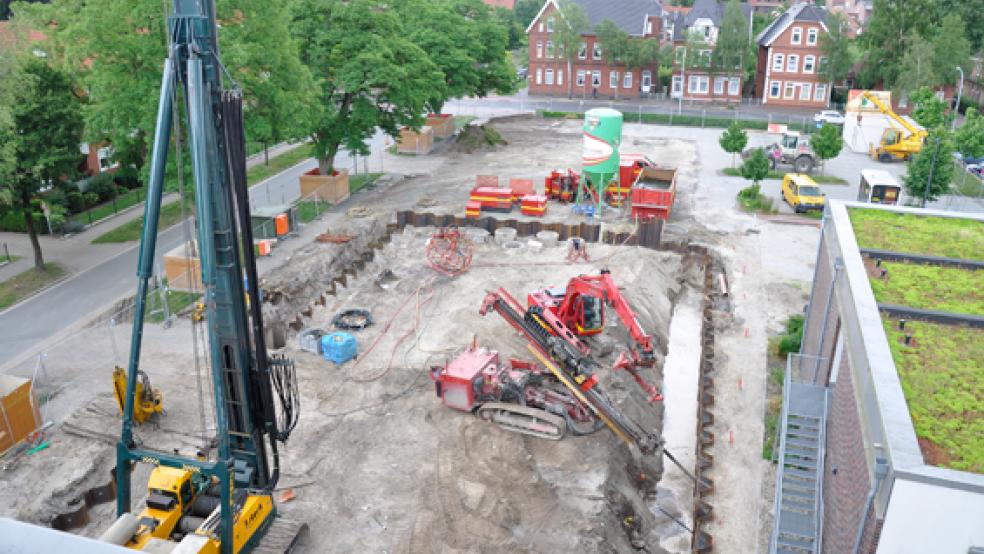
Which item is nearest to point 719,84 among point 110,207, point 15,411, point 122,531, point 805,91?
point 805,91

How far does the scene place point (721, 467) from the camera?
20000 millimetres

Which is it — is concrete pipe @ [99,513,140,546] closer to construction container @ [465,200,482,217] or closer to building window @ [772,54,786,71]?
construction container @ [465,200,482,217]

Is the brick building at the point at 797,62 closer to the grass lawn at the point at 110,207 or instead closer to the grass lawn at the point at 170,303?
the grass lawn at the point at 110,207

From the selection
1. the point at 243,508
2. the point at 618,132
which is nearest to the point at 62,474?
the point at 243,508

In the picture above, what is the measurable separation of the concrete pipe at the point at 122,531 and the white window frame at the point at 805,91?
7073 cm

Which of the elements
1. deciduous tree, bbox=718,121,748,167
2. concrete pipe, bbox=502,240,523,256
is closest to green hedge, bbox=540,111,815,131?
deciduous tree, bbox=718,121,748,167

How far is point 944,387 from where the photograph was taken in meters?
12.5

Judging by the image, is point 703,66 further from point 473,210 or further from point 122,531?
point 122,531

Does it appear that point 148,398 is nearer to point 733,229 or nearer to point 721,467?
point 721,467

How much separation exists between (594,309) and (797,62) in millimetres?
55917

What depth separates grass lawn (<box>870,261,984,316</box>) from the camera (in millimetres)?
15594

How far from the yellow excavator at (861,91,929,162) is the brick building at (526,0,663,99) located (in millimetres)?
27369

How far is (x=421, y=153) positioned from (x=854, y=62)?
43308 millimetres

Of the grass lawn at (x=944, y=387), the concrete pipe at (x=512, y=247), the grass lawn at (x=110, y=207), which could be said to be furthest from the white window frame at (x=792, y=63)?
the grass lawn at (x=944, y=387)
